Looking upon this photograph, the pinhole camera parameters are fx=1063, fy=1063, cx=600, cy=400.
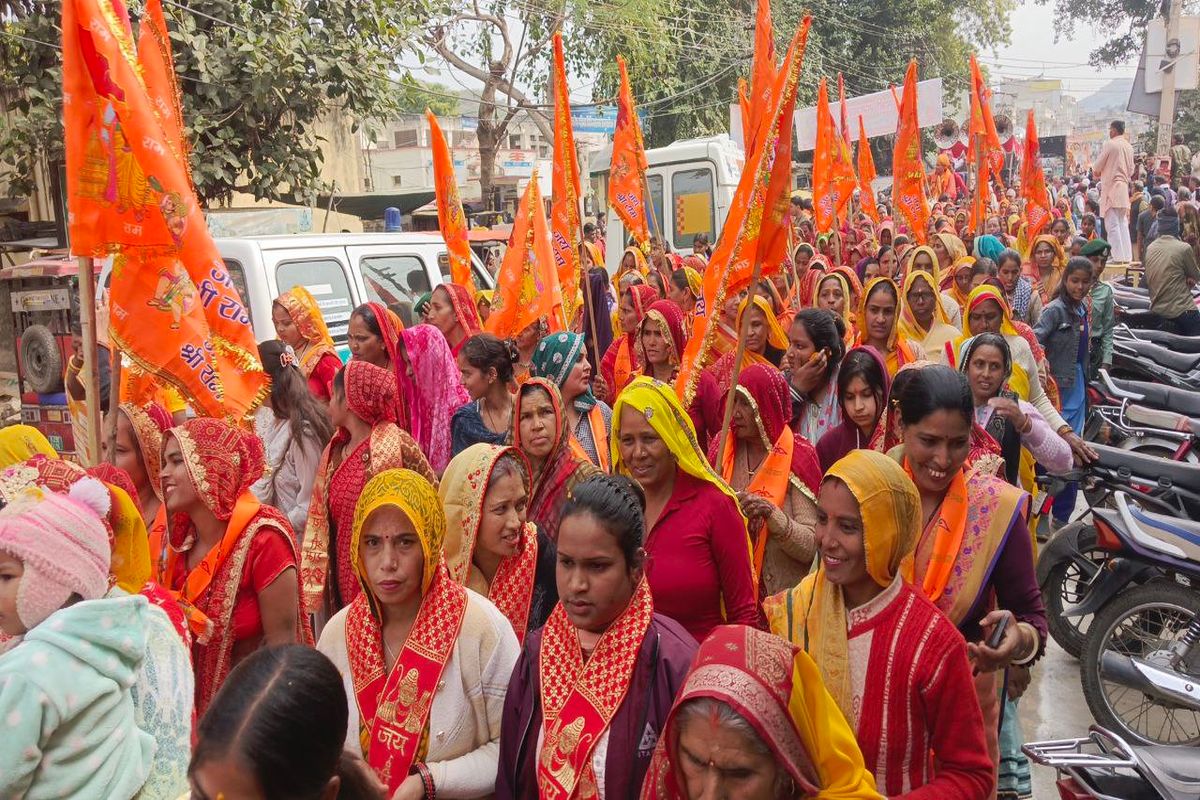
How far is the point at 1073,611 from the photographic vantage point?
16.4ft

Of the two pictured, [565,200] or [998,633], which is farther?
[565,200]

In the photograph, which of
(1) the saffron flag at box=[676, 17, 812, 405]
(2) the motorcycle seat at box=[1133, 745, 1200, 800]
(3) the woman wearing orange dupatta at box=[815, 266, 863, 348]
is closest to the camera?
(2) the motorcycle seat at box=[1133, 745, 1200, 800]

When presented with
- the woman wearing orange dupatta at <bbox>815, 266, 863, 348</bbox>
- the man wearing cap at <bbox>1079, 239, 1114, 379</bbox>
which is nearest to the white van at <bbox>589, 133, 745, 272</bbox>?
the man wearing cap at <bbox>1079, 239, 1114, 379</bbox>

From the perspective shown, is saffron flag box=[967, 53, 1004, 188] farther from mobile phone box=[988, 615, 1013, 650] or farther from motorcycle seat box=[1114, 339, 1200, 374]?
mobile phone box=[988, 615, 1013, 650]

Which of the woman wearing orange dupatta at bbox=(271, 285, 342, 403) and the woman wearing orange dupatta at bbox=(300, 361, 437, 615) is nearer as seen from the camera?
the woman wearing orange dupatta at bbox=(300, 361, 437, 615)

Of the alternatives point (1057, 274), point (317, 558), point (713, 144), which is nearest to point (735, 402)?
point (317, 558)

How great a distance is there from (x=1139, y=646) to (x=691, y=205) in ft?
37.9

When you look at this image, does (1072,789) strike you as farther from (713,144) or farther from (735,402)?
(713,144)

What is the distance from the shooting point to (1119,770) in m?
2.93

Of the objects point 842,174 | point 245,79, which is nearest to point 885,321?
point 842,174

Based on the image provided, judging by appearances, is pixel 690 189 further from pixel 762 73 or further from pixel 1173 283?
pixel 762 73

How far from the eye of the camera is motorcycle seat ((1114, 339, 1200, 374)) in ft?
30.7

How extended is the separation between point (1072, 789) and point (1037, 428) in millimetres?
1943

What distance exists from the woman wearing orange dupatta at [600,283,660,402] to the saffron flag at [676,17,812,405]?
1840mm
